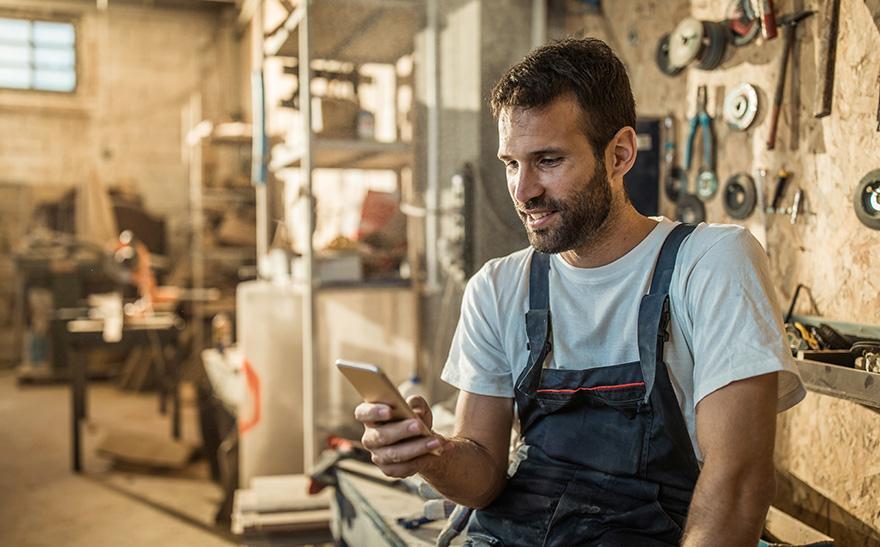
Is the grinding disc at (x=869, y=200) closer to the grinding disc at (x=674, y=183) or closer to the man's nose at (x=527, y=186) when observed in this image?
the grinding disc at (x=674, y=183)

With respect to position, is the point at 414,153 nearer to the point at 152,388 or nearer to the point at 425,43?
the point at 425,43

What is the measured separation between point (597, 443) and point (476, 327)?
34 cm

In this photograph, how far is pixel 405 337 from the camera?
338cm

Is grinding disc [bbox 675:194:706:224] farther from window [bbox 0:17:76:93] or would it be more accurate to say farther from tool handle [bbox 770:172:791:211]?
window [bbox 0:17:76:93]

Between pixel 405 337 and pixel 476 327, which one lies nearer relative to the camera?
pixel 476 327

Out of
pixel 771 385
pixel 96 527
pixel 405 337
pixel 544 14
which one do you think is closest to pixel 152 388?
pixel 96 527

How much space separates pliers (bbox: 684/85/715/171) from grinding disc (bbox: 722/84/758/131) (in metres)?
0.08

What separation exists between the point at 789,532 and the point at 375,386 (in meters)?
1.15

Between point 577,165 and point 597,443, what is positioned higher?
point 577,165

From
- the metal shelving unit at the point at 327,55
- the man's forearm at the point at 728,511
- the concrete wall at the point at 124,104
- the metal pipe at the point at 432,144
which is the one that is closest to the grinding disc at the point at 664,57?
the metal pipe at the point at 432,144

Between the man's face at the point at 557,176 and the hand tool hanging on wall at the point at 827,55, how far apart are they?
0.78m

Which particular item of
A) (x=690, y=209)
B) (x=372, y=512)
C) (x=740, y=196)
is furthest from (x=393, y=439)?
(x=690, y=209)

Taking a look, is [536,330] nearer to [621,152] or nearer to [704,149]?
[621,152]

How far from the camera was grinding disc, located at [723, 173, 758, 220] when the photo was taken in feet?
7.04
